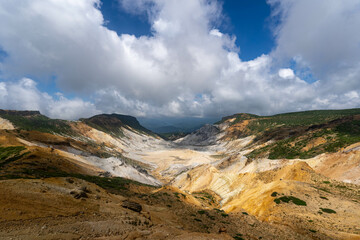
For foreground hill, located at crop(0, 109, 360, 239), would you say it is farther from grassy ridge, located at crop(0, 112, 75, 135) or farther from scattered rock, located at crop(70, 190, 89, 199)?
grassy ridge, located at crop(0, 112, 75, 135)

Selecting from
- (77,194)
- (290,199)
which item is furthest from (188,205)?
(77,194)

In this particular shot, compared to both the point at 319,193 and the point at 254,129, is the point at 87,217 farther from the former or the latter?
the point at 254,129

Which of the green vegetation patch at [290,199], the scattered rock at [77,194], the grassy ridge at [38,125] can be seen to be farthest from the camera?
the grassy ridge at [38,125]

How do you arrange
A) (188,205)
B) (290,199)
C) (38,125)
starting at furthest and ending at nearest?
(38,125), (188,205), (290,199)

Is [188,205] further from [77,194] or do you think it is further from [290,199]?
[77,194]

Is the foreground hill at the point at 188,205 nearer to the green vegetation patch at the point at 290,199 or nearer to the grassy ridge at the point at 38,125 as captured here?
the green vegetation patch at the point at 290,199

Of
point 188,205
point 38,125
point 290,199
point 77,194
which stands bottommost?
point 188,205

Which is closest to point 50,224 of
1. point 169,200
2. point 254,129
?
point 169,200

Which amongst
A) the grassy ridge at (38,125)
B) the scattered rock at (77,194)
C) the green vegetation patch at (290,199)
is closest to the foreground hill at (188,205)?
the scattered rock at (77,194)

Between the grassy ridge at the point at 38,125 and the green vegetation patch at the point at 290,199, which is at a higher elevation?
the grassy ridge at the point at 38,125

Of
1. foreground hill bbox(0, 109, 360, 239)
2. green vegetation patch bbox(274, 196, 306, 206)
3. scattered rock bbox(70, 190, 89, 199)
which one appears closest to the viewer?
foreground hill bbox(0, 109, 360, 239)

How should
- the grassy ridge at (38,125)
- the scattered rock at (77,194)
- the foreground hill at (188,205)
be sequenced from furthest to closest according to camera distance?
1. the grassy ridge at (38,125)
2. the scattered rock at (77,194)
3. the foreground hill at (188,205)

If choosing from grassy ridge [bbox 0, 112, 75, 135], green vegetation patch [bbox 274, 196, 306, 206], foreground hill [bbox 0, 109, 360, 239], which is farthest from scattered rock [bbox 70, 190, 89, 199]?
grassy ridge [bbox 0, 112, 75, 135]
